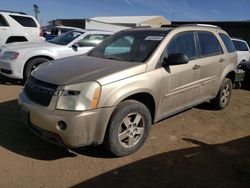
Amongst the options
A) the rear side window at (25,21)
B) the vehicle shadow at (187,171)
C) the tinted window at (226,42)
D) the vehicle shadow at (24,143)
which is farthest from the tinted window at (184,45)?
the rear side window at (25,21)

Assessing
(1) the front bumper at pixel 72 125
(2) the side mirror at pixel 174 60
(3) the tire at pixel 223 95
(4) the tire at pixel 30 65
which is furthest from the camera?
(4) the tire at pixel 30 65

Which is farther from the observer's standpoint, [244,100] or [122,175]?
[244,100]

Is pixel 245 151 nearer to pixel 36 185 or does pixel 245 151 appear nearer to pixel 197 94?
pixel 197 94

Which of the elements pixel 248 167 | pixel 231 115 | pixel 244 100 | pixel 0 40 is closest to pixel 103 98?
pixel 248 167

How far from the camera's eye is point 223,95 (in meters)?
6.69

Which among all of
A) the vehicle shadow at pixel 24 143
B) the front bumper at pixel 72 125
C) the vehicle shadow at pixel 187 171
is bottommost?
the vehicle shadow at pixel 187 171

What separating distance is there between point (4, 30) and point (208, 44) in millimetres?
8275

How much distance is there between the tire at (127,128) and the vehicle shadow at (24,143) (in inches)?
25.4

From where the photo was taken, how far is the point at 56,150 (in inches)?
173

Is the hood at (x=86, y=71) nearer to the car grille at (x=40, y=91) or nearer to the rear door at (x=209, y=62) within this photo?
the car grille at (x=40, y=91)

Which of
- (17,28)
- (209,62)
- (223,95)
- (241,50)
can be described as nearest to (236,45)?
(241,50)

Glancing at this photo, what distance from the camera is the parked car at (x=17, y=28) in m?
11.6

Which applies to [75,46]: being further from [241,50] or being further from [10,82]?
[241,50]

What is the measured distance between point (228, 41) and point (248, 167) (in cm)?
334
